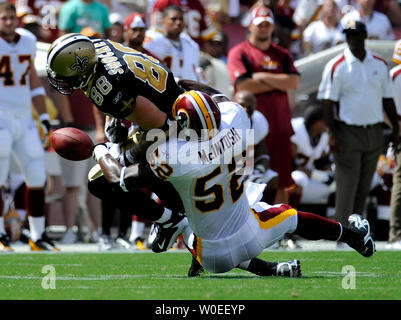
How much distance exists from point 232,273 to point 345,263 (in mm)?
1030

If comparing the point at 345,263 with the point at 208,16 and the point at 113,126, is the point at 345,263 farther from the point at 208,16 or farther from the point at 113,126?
the point at 208,16

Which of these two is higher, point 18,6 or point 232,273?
point 18,6

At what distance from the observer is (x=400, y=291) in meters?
5.20

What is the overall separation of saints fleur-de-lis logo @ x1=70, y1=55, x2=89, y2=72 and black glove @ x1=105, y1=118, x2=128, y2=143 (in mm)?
661

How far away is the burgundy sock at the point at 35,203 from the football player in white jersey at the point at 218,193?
3018 mm

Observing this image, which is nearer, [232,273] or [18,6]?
[232,273]

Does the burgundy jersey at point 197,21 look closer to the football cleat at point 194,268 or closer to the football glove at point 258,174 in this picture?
the football glove at point 258,174

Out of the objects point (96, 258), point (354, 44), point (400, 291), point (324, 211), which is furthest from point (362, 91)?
point (400, 291)

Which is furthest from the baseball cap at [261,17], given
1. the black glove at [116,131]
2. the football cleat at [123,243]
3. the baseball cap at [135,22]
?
the black glove at [116,131]

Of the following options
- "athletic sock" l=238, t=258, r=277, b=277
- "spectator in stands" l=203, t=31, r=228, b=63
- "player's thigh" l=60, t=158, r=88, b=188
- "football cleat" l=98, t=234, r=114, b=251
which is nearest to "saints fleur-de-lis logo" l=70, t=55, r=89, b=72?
"athletic sock" l=238, t=258, r=277, b=277

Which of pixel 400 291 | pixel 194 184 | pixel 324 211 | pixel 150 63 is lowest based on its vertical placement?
pixel 324 211

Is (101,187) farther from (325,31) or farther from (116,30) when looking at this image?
(325,31)

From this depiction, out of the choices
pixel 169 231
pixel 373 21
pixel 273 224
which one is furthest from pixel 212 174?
pixel 373 21

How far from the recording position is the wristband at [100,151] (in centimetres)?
584
